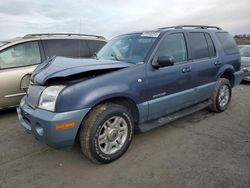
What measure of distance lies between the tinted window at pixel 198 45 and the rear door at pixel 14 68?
3.52 metres

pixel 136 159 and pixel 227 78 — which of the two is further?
pixel 227 78

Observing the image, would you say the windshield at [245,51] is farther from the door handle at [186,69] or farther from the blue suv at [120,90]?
the door handle at [186,69]

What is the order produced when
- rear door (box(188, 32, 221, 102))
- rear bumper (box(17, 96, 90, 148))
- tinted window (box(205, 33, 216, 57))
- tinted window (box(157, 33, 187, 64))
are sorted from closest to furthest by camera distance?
rear bumper (box(17, 96, 90, 148)) < tinted window (box(157, 33, 187, 64)) < rear door (box(188, 32, 221, 102)) < tinted window (box(205, 33, 216, 57))

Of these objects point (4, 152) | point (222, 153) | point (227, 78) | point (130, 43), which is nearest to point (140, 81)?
point (130, 43)

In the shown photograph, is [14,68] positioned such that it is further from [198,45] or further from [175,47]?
[198,45]

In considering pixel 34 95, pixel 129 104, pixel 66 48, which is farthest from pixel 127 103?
pixel 66 48

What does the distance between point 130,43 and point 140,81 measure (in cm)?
96

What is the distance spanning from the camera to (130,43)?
388 cm

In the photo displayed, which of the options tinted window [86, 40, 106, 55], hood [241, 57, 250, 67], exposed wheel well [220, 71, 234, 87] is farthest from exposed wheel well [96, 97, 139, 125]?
hood [241, 57, 250, 67]

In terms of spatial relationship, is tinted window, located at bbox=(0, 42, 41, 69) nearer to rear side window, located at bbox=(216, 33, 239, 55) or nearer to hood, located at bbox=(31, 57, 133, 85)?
hood, located at bbox=(31, 57, 133, 85)

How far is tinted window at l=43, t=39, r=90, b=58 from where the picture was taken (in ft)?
18.3

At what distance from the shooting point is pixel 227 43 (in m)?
5.16

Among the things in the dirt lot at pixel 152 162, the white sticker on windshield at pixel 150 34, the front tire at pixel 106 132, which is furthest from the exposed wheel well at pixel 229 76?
the front tire at pixel 106 132

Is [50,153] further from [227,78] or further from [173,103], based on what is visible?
[227,78]
